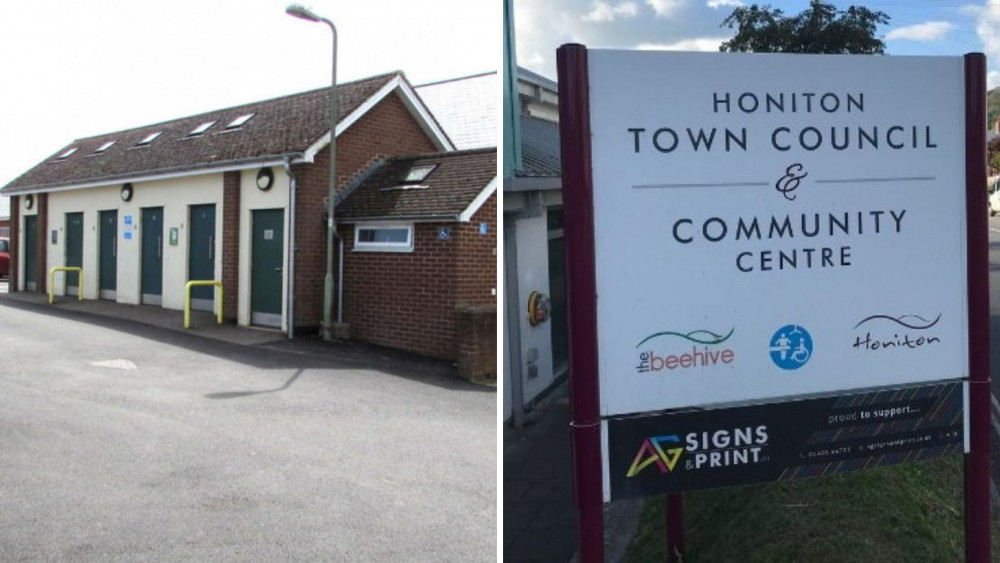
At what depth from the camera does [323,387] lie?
11.5 m

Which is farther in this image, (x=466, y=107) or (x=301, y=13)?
(x=466, y=107)

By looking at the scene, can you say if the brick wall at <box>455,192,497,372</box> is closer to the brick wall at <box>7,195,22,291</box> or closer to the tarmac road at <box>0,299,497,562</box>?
the tarmac road at <box>0,299,497,562</box>

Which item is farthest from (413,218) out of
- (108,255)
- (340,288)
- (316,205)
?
(108,255)

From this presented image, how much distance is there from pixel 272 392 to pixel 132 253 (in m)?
11.3

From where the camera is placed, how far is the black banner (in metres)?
3.71

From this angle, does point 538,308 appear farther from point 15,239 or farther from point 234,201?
point 15,239

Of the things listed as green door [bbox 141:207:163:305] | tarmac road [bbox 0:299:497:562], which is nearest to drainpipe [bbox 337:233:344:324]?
tarmac road [bbox 0:299:497:562]

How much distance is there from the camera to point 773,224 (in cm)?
381

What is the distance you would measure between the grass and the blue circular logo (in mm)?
1442

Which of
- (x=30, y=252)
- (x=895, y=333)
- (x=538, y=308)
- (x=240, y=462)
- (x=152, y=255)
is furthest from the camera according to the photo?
(x=30, y=252)

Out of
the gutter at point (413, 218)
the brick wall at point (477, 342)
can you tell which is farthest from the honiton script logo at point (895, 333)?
the gutter at point (413, 218)

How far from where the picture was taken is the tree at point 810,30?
7535mm

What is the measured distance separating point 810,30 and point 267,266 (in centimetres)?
1108

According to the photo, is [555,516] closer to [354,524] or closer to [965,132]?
[354,524]
